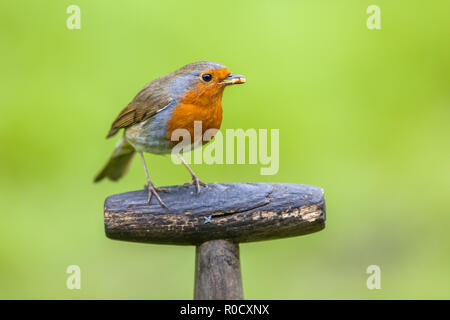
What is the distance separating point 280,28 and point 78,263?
359cm

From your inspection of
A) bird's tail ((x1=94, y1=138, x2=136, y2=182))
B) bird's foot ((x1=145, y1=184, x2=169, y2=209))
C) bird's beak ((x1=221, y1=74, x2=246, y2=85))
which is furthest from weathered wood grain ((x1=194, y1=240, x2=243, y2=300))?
bird's tail ((x1=94, y1=138, x2=136, y2=182))

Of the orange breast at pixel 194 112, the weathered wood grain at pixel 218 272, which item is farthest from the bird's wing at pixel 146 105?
the weathered wood grain at pixel 218 272

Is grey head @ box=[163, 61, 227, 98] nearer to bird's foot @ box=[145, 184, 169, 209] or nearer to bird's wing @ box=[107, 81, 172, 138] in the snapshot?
bird's wing @ box=[107, 81, 172, 138]

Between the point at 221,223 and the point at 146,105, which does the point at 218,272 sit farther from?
the point at 146,105

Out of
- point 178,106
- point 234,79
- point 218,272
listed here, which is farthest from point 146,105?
point 218,272

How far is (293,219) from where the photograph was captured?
391 centimetres

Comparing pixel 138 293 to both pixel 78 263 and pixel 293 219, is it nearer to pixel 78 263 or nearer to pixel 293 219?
pixel 78 263

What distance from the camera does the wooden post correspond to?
391 centimetres

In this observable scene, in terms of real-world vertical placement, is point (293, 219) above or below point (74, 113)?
below

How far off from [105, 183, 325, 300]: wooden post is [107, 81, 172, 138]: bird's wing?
2.87 ft

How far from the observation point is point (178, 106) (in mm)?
4594

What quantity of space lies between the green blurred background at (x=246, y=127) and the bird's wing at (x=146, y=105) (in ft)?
6.52

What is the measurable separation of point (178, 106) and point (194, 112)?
5.2 inches

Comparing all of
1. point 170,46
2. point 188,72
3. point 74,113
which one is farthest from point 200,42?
point 188,72
